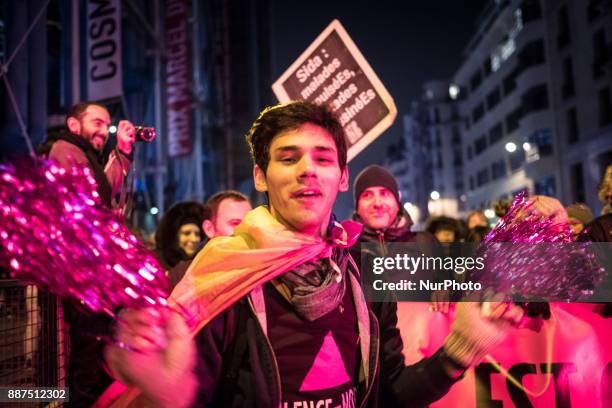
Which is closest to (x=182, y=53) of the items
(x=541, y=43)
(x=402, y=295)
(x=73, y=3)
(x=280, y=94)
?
(x=73, y=3)

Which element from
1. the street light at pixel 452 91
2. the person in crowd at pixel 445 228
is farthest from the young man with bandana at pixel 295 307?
the street light at pixel 452 91

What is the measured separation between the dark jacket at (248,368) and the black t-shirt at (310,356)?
0.06 metres

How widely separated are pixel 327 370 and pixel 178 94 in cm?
2077

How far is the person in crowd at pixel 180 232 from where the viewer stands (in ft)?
17.9

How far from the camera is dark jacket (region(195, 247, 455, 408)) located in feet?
6.22

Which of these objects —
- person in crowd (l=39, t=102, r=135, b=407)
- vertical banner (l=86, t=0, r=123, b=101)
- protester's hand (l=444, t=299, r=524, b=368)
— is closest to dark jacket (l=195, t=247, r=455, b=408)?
protester's hand (l=444, t=299, r=524, b=368)

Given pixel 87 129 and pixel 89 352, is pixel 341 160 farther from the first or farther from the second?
pixel 87 129

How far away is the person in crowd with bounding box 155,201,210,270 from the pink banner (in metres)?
2.64

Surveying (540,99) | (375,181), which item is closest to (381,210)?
(375,181)

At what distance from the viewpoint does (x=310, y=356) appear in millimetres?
2006

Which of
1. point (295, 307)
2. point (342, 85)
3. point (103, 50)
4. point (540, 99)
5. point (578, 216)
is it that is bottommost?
point (295, 307)

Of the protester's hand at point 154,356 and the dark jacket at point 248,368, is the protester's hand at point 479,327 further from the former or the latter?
the protester's hand at point 154,356

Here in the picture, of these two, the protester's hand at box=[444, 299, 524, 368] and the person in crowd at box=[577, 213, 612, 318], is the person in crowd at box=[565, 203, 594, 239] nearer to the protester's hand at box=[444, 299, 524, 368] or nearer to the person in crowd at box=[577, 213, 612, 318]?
the person in crowd at box=[577, 213, 612, 318]

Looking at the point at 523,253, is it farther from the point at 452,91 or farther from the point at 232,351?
the point at 452,91
